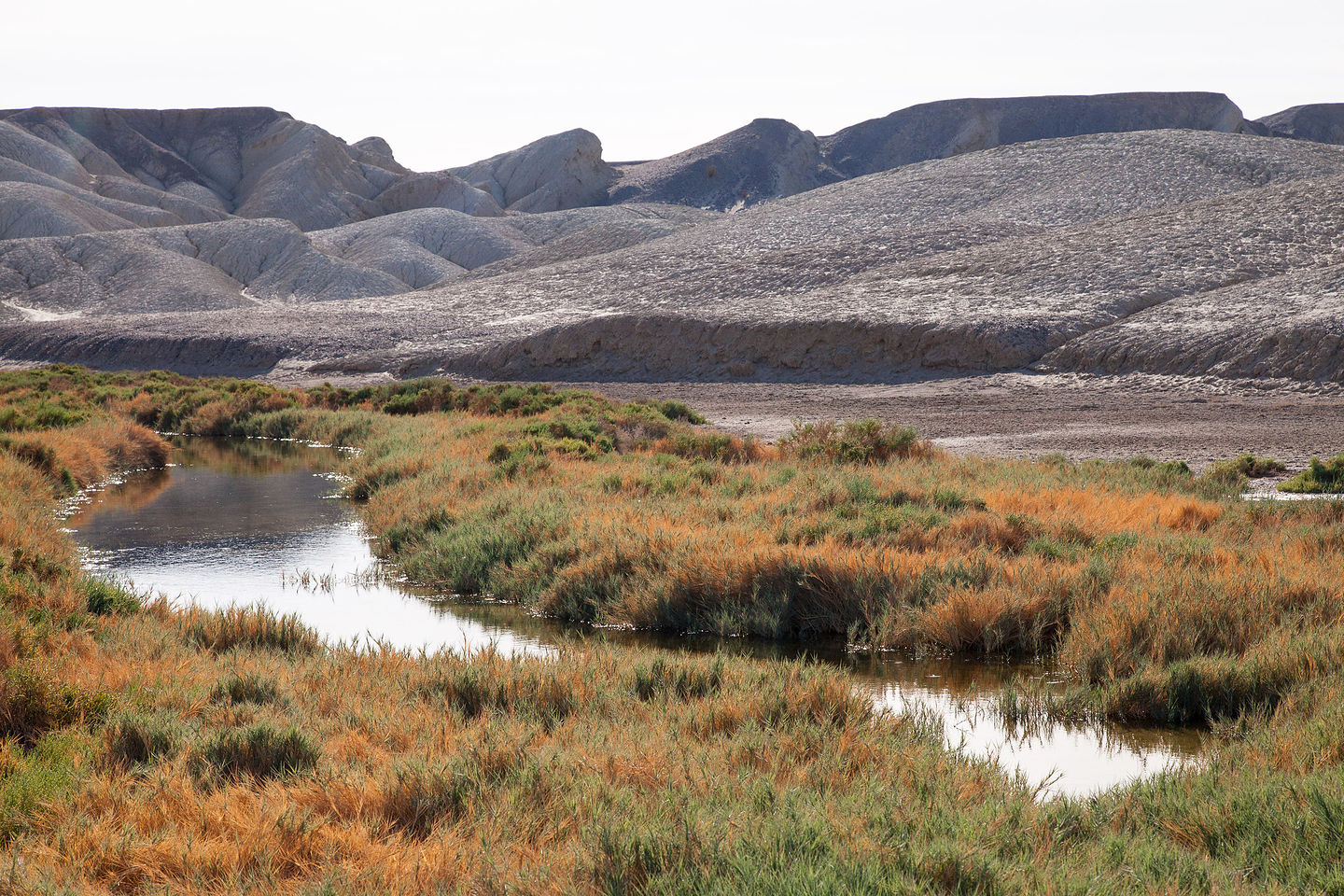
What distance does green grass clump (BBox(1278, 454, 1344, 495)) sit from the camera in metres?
14.9

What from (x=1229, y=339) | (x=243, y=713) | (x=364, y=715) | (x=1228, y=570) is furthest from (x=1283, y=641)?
(x=1229, y=339)

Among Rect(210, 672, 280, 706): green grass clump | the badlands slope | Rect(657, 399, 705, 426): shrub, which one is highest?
the badlands slope

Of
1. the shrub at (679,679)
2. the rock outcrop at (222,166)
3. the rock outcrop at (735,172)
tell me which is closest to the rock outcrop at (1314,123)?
the rock outcrop at (735,172)

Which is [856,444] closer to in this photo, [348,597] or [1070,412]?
[348,597]

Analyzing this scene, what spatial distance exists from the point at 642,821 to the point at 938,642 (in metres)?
5.06

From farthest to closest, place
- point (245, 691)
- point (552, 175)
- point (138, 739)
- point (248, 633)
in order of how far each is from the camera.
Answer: point (552, 175) < point (248, 633) < point (245, 691) < point (138, 739)

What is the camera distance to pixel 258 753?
564 centimetres

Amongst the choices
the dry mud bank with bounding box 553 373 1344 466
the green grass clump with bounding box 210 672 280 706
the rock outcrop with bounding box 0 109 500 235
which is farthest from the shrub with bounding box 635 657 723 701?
the rock outcrop with bounding box 0 109 500 235

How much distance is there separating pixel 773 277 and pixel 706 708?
46.6 meters

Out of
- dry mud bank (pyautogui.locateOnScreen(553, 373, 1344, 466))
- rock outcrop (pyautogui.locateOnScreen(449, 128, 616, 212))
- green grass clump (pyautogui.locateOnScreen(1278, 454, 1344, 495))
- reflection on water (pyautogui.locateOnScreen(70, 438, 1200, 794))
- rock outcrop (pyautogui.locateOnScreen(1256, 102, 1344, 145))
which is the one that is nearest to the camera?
reflection on water (pyautogui.locateOnScreen(70, 438, 1200, 794))

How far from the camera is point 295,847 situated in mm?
4598

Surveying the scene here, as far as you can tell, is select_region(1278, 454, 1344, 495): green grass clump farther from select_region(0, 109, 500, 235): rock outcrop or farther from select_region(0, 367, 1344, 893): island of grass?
select_region(0, 109, 500, 235): rock outcrop

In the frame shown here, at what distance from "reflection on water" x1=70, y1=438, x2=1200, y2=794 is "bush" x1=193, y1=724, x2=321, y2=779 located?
2234mm

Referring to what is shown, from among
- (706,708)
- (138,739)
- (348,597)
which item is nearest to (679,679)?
(706,708)
